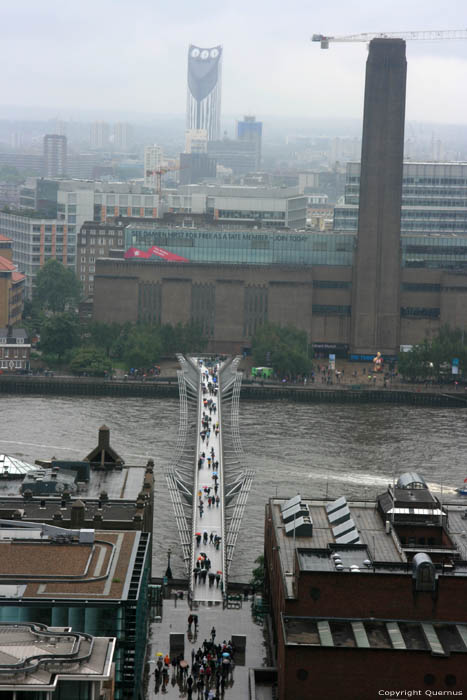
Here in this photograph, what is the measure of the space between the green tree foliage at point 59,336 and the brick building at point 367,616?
57348 millimetres

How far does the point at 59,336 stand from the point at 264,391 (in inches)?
581

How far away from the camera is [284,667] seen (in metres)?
30.2

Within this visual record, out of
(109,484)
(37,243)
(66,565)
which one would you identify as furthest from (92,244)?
(66,565)

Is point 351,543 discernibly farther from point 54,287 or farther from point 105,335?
point 54,287

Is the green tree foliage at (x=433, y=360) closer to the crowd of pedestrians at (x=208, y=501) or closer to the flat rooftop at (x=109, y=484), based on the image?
the crowd of pedestrians at (x=208, y=501)

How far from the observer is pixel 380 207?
310ft

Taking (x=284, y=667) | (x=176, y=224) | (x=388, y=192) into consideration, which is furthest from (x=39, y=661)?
(x=176, y=224)

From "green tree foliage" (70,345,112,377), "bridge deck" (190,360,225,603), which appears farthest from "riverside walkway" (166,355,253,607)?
"green tree foliage" (70,345,112,377)

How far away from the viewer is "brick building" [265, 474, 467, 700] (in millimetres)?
29938

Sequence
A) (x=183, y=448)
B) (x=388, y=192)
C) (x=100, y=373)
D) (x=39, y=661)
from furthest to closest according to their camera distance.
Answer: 1. (x=388, y=192)
2. (x=100, y=373)
3. (x=183, y=448)
4. (x=39, y=661)

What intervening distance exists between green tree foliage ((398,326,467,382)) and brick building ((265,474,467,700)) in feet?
172

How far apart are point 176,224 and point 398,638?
77.3 meters

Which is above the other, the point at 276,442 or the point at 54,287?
the point at 54,287

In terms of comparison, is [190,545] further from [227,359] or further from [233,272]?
[233,272]
